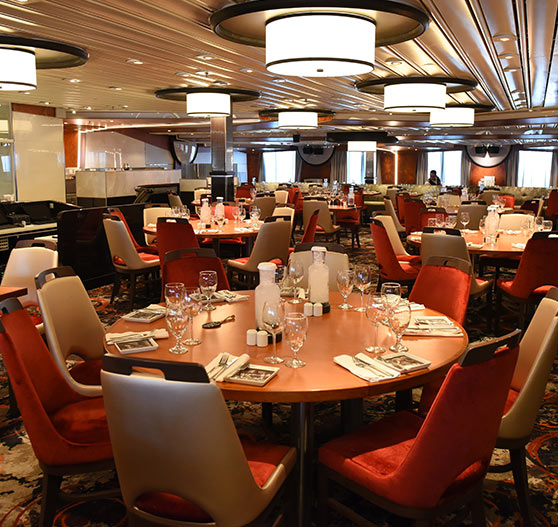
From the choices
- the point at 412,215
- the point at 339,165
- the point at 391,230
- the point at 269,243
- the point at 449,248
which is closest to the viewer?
the point at 449,248

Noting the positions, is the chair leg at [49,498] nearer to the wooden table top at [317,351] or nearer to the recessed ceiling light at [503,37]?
the wooden table top at [317,351]

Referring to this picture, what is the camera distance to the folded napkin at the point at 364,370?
7.00ft

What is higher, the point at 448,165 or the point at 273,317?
the point at 448,165

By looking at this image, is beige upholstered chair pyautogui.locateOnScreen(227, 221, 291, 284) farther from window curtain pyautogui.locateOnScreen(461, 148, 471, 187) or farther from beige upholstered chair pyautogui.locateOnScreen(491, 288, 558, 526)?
window curtain pyautogui.locateOnScreen(461, 148, 471, 187)

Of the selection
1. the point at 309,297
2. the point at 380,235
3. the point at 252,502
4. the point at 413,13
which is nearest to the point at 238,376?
the point at 252,502

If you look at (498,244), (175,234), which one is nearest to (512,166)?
(498,244)

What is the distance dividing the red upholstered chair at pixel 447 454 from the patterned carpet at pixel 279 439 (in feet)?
2.20

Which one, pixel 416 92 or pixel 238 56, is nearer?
pixel 238 56

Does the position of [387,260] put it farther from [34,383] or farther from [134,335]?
[34,383]

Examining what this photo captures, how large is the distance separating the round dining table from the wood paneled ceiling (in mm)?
2354

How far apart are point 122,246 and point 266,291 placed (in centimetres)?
390

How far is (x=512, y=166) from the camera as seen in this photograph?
26.1m

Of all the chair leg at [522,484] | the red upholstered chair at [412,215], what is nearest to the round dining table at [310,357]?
the chair leg at [522,484]

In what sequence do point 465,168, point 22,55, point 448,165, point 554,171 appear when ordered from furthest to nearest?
1. point 448,165
2. point 465,168
3. point 554,171
4. point 22,55
